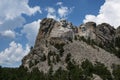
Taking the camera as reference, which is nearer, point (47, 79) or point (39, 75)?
point (47, 79)

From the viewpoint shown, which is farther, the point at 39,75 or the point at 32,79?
the point at 39,75

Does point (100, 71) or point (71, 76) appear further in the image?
point (100, 71)

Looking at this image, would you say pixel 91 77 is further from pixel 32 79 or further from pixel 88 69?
pixel 32 79

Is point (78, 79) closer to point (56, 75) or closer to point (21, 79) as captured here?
point (56, 75)

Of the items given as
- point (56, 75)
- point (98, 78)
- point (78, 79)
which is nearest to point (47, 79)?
point (56, 75)

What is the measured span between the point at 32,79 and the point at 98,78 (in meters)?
42.8

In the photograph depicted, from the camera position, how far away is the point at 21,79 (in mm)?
199625

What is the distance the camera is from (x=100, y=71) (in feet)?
652

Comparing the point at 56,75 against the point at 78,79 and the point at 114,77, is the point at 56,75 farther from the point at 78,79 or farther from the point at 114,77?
the point at 114,77

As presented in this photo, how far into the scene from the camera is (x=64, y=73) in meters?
191

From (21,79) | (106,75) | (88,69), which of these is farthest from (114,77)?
(21,79)

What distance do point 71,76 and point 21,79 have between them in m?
36.7

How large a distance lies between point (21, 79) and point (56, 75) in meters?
25.1

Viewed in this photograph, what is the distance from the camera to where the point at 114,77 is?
191875 millimetres
